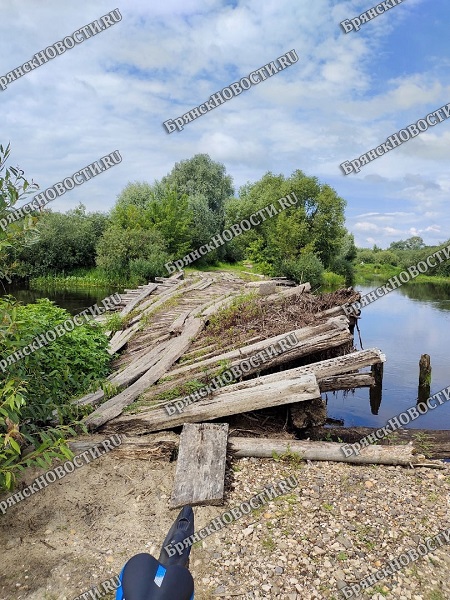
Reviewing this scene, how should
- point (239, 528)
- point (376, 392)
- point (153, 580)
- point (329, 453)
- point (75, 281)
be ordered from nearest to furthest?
point (153, 580), point (239, 528), point (329, 453), point (376, 392), point (75, 281)

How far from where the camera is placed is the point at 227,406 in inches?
255

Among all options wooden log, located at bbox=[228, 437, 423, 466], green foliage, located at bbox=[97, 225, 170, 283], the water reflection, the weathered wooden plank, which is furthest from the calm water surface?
the water reflection

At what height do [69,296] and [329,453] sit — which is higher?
[69,296]

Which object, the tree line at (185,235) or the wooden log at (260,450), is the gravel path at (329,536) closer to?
the wooden log at (260,450)

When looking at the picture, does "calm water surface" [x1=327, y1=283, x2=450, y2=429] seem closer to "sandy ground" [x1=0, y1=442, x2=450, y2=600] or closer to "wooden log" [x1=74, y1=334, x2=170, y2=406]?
"wooden log" [x1=74, y1=334, x2=170, y2=406]

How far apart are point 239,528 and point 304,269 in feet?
96.6

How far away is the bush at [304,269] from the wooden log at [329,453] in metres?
26.8

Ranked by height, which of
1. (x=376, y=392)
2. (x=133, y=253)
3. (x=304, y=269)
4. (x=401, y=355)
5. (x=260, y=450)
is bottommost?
(x=401, y=355)

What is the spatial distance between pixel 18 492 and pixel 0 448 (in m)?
1.50

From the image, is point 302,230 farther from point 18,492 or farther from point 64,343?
point 18,492

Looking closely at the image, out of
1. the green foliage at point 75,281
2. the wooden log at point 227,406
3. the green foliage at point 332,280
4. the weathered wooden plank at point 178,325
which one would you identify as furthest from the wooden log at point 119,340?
the green foliage at point 332,280

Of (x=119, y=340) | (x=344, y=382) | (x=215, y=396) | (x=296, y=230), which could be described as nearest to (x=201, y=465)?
(x=215, y=396)

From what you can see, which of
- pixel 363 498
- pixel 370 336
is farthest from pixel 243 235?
pixel 363 498

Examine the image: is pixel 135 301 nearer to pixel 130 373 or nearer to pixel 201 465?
pixel 130 373
